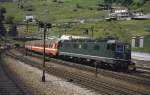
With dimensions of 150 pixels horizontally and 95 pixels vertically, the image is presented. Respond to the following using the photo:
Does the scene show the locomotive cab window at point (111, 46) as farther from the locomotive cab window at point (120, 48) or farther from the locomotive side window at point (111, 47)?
the locomotive cab window at point (120, 48)

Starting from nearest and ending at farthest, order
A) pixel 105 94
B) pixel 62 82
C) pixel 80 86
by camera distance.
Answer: pixel 105 94 → pixel 80 86 → pixel 62 82

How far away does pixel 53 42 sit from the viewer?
78.6 metres

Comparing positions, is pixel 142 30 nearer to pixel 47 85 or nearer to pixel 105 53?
pixel 105 53

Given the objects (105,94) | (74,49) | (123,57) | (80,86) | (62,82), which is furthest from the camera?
(74,49)

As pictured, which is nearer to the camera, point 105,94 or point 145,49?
point 105,94

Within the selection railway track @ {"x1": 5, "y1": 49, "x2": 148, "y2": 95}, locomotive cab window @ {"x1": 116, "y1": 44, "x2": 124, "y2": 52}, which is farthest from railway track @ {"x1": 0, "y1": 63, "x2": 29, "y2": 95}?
locomotive cab window @ {"x1": 116, "y1": 44, "x2": 124, "y2": 52}

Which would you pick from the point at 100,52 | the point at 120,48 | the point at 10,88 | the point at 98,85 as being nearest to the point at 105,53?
the point at 100,52

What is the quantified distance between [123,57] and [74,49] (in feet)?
50.7

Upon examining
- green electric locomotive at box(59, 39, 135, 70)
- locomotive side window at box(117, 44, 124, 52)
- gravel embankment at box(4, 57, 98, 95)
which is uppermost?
locomotive side window at box(117, 44, 124, 52)

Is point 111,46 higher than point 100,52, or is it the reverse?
point 111,46

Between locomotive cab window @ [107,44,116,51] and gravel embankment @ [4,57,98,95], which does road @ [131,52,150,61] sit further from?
gravel embankment @ [4,57,98,95]

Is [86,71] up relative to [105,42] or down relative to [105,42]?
down

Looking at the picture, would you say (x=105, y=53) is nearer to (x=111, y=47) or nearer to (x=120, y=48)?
(x=111, y=47)

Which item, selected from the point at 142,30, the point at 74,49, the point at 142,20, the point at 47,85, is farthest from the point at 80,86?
the point at 142,20
